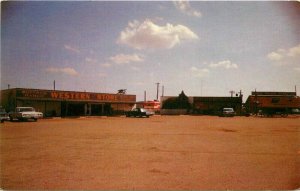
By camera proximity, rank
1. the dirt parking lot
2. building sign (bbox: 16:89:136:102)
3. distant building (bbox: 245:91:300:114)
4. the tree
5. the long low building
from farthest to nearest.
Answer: the tree → distant building (bbox: 245:91:300:114) → building sign (bbox: 16:89:136:102) → the long low building → the dirt parking lot

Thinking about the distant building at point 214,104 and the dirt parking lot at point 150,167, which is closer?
the dirt parking lot at point 150,167

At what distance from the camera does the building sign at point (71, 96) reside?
124 ft

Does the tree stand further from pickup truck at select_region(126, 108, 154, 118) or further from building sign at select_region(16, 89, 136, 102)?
pickup truck at select_region(126, 108, 154, 118)

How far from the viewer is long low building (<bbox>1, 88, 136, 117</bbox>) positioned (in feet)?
123

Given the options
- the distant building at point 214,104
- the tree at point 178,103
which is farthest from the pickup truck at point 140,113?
the tree at point 178,103

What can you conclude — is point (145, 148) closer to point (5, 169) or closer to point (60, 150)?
point (60, 150)

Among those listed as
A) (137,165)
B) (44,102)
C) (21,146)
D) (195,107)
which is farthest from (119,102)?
(137,165)

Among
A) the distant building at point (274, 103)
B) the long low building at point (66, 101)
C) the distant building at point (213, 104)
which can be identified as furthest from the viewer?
the distant building at point (213, 104)

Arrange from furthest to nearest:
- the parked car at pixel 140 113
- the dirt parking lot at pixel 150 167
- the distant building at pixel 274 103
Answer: the distant building at pixel 274 103 < the parked car at pixel 140 113 < the dirt parking lot at pixel 150 167

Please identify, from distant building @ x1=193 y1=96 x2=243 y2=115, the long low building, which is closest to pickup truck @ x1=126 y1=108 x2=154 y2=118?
the long low building

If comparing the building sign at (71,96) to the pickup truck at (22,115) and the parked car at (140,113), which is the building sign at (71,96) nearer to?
the parked car at (140,113)

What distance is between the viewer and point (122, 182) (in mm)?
6508

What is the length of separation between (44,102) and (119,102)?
46.4 feet

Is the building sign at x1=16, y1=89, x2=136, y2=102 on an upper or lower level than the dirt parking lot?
upper
